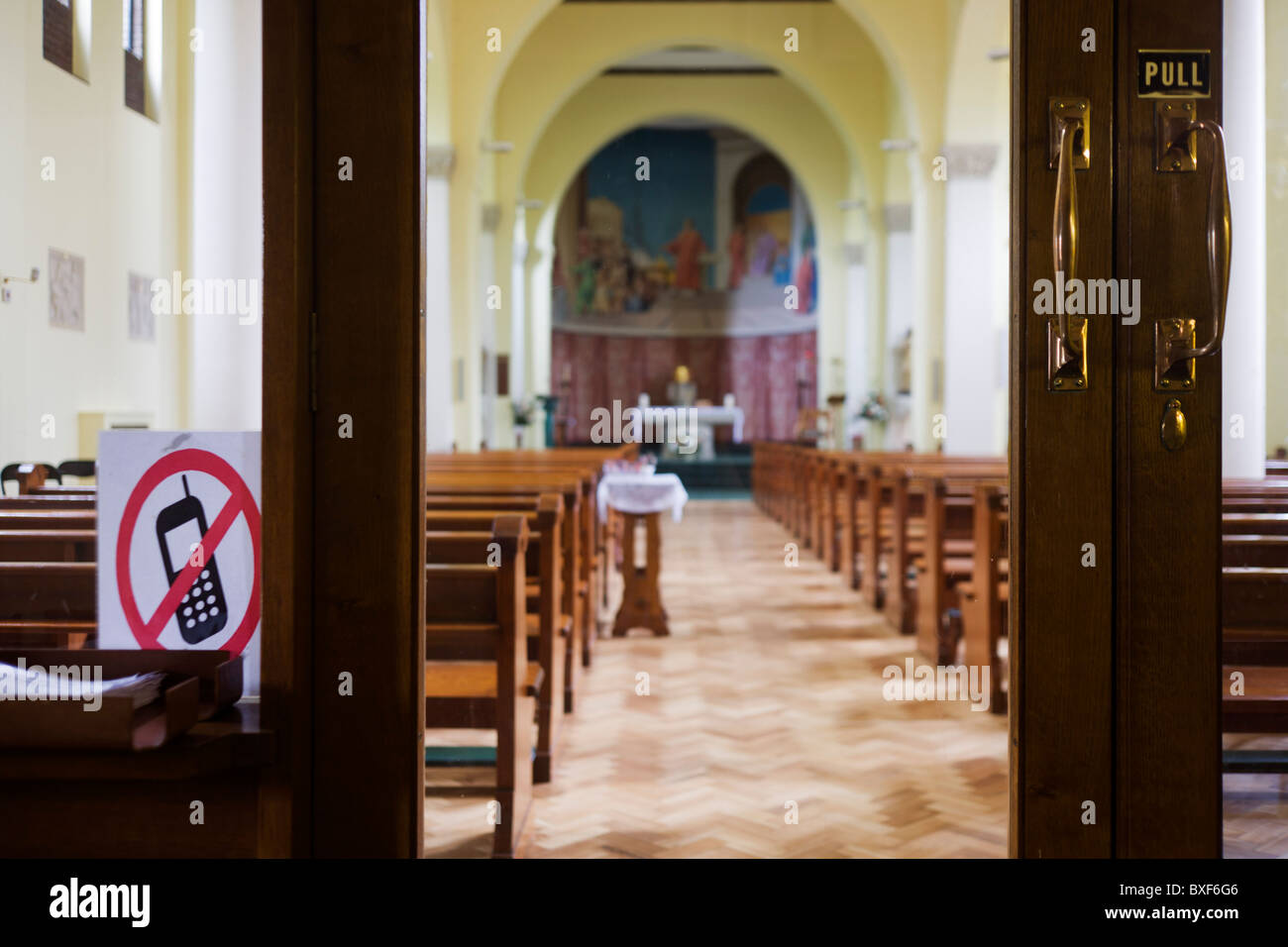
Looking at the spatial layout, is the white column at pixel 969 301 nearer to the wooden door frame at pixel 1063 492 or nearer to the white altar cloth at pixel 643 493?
the white altar cloth at pixel 643 493

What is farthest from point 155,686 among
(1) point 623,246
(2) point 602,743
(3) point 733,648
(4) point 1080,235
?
(1) point 623,246

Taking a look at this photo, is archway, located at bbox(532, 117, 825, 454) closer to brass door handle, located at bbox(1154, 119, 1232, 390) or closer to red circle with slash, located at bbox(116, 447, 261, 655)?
red circle with slash, located at bbox(116, 447, 261, 655)

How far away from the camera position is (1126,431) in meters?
1.58

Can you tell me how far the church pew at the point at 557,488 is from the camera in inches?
177

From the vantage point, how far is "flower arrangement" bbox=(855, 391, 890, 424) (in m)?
14.3

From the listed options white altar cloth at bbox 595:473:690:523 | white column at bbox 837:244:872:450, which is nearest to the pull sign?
white altar cloth at bbox 595:473:690:523

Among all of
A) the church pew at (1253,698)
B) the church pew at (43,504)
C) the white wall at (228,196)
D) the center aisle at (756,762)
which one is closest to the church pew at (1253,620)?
the church pew at (1253,698)

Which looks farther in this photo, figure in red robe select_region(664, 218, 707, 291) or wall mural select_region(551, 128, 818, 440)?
figure in red robe select_region(664, 218, 707, 291)

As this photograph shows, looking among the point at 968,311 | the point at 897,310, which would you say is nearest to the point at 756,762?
the point at 968,311

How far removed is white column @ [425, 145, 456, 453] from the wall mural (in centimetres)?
1018

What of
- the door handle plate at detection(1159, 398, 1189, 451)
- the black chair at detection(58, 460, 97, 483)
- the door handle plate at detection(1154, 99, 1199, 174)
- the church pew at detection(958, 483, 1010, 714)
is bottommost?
the church pew at detection(958, 483, 1010, 714)

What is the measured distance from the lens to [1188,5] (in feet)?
5.20

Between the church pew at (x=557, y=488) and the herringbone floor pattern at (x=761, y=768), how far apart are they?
0.82 ft
